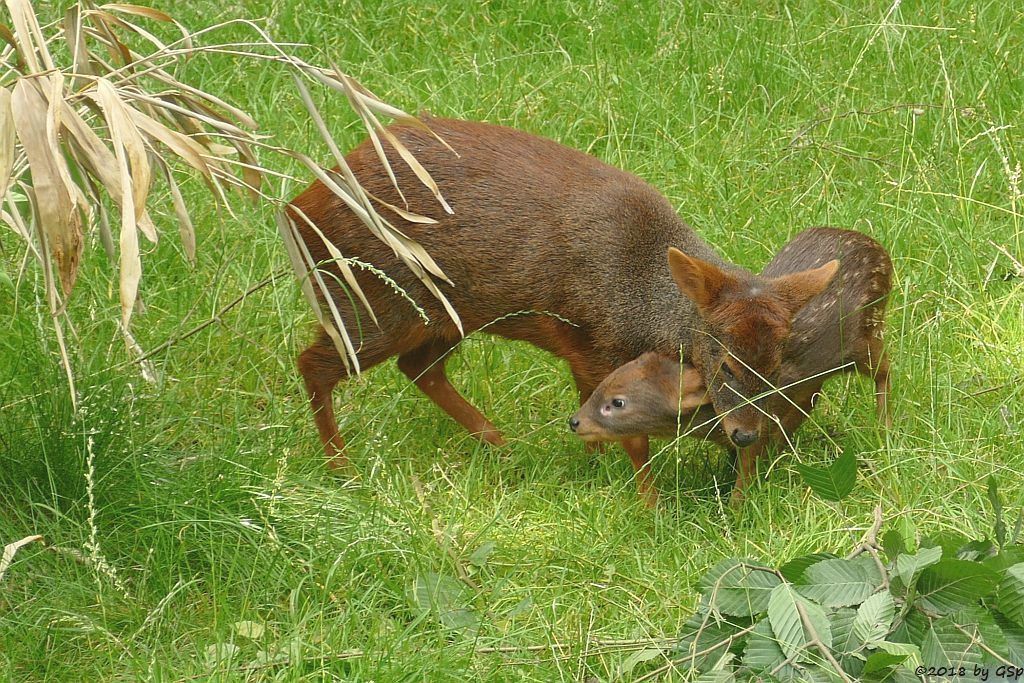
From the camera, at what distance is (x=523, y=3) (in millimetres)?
7199

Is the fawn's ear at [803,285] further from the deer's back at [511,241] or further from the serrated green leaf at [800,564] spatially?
the serrated green leaf at [800,564]

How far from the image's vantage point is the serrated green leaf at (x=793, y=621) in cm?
294

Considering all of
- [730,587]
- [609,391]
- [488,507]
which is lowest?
[488,507]

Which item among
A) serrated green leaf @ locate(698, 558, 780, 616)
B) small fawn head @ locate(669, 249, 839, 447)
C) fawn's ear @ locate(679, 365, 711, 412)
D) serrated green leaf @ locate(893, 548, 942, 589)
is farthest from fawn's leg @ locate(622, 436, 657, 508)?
serrated green leaf @ locate(893, 548, 942, 589)

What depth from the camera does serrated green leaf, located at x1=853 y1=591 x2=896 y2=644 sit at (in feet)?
9.61

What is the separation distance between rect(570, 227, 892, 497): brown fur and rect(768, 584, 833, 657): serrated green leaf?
1217mm

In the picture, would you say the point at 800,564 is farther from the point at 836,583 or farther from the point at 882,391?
the point at 882,391

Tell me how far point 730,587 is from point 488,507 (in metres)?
1.43

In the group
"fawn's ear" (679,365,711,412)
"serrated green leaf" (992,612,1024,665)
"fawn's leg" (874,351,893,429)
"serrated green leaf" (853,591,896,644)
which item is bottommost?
"fawn's leg" (874,351,893,429)

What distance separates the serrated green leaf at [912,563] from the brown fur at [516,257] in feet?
5.30

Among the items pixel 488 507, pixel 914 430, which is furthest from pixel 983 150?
pixel 488 507

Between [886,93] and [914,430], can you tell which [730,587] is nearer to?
[914,430]

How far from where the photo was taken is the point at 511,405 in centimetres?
519

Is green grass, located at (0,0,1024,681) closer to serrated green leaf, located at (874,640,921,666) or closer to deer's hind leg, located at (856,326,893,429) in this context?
deer's hind leg, located at (856,326,893,429)
